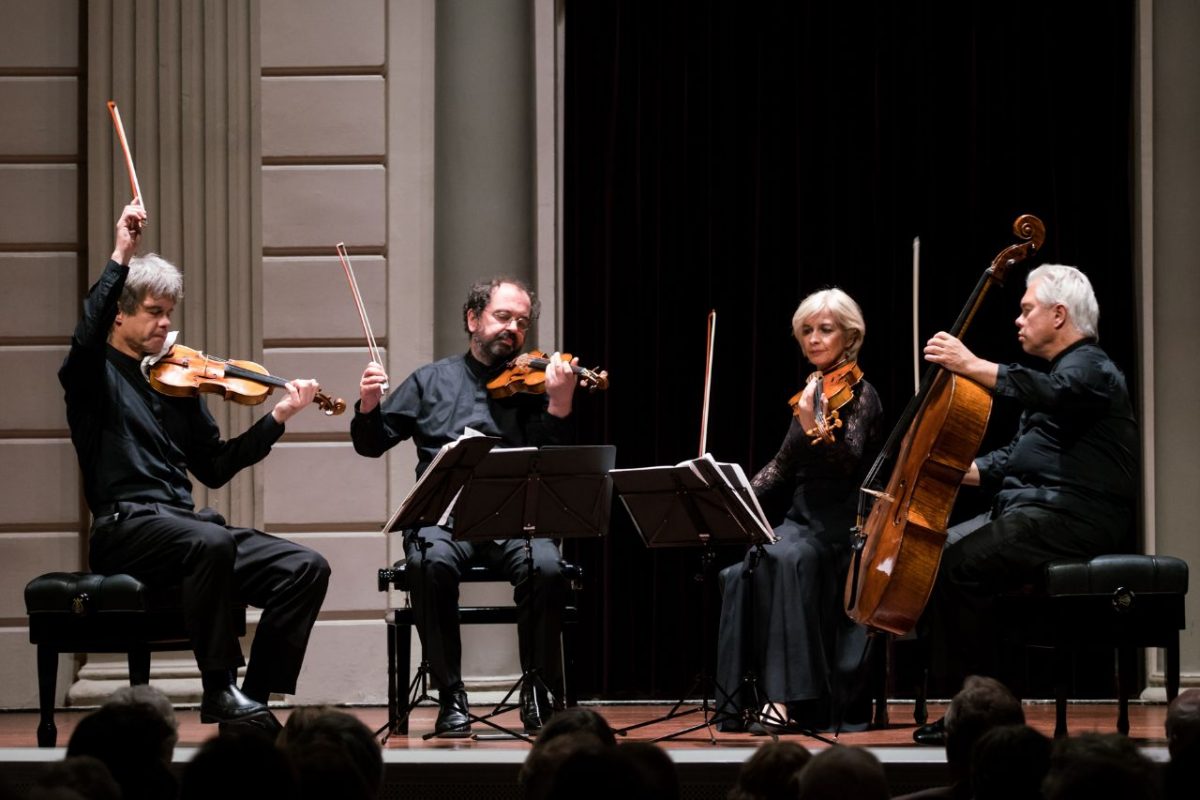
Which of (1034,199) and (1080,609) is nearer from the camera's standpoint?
(1080,609)

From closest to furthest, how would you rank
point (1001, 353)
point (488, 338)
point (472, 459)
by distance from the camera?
point (472, 459)
point (488, 338)
point (1001, 353)

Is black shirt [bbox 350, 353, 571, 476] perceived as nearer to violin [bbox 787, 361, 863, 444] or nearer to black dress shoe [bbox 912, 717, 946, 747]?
violin [bbox 787, 361, 863, 444]

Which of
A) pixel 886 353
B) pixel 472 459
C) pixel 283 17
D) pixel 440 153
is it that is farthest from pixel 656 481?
pixel 283 17

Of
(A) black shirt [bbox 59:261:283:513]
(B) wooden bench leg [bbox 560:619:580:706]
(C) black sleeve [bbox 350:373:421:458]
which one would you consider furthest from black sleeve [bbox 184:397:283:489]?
(B) wooden bench leg [bbox 560:619:580:706]

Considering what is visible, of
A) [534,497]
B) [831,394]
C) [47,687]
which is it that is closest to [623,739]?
[534,497]

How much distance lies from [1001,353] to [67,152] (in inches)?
150

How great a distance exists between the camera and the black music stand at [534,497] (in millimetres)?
4270

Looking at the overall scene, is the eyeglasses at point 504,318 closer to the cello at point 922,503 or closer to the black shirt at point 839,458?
the black shirt at point 839,458

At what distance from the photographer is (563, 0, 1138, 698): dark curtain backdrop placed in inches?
232

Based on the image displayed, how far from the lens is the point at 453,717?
454 centimetres

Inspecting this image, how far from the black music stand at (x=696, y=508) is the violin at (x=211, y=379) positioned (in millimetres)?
976

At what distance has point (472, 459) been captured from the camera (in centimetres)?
425

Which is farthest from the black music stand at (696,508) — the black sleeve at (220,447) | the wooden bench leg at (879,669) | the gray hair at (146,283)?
the gray hair at (146,283)

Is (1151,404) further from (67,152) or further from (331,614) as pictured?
(67,152)
